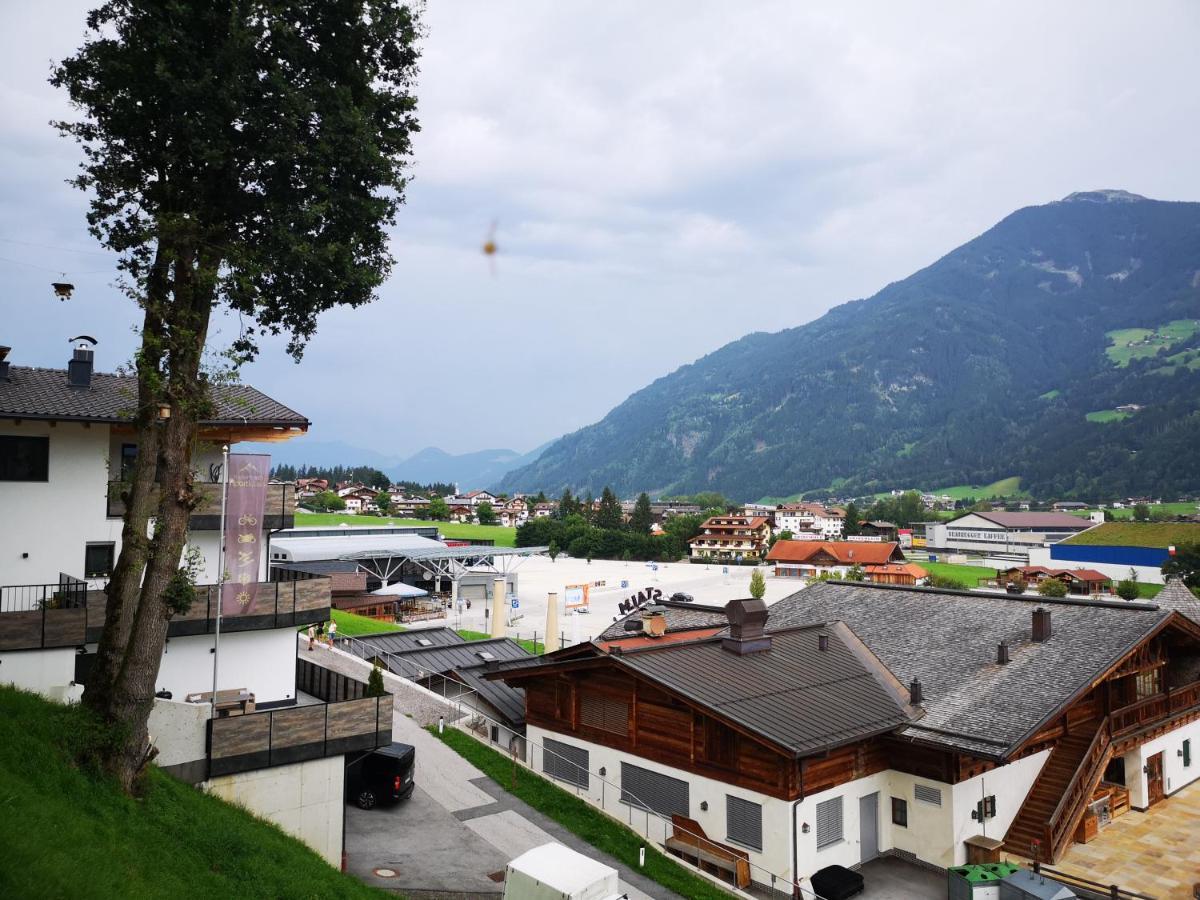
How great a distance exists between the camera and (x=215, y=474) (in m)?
20.2

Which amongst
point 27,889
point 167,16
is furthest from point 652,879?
point 167,16

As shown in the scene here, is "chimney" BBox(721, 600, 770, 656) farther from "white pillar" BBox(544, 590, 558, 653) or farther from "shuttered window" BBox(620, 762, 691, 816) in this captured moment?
"white pillar" BBox(544, 590, 558, 653)

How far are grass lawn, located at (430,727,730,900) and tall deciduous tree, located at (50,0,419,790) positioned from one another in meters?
10.6

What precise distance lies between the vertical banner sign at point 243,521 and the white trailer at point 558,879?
338 inches

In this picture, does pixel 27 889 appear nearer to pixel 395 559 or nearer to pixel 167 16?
pixel 167 16

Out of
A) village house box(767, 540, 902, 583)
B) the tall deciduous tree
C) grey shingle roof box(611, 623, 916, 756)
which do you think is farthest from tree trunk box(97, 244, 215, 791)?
village house box(767, 540, 902, 583)

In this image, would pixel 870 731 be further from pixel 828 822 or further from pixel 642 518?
pixel 642 518

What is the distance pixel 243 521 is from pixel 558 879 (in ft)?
31.5

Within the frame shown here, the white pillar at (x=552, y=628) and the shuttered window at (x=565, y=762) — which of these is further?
the white pillar at (x=552, y=628)

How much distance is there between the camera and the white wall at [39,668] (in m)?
15.5

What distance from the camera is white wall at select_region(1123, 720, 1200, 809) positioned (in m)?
25.5

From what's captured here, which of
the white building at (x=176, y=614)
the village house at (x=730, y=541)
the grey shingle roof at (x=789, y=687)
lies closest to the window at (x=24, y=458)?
the white building at (x=176, y=614)

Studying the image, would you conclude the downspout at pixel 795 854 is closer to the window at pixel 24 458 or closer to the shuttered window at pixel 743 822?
the shuttered window at pixel 743 822

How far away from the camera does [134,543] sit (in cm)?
1227
